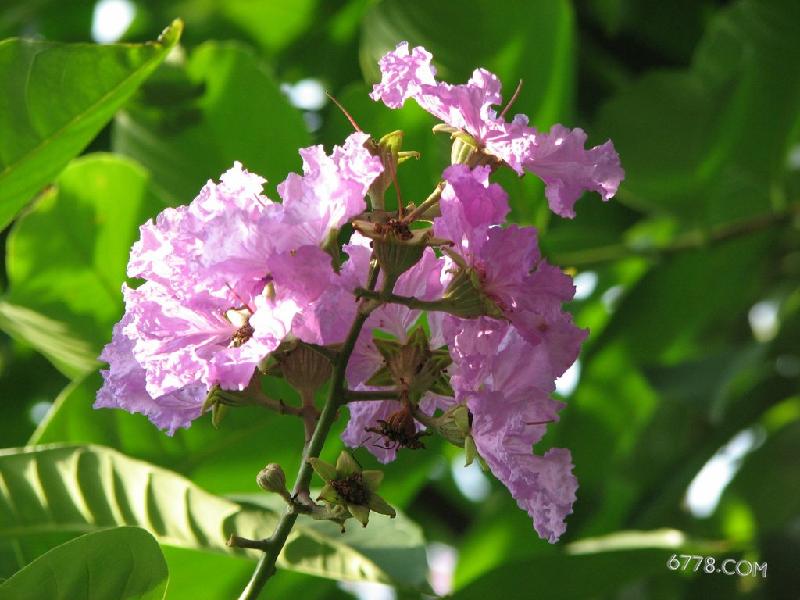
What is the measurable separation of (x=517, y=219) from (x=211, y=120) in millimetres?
436

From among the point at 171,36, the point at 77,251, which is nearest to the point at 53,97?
the point at 171,36

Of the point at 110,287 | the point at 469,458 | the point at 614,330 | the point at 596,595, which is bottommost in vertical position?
the point at 469,458

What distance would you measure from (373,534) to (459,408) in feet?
1.36

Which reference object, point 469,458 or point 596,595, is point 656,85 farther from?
point 469,458

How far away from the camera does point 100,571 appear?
838 millimetres

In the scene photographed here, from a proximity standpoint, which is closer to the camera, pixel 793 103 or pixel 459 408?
pixel 459 408

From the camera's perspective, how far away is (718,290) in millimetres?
1808

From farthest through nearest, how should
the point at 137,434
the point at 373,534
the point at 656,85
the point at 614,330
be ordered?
the point at 614,330
the point at 656,85
the point at 137,434
the point at 373,534

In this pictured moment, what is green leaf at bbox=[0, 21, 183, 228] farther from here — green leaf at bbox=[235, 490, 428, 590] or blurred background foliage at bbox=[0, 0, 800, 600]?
green leaf at bbox=[235, 490, 428, 590]

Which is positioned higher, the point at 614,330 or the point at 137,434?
the point at 614,330

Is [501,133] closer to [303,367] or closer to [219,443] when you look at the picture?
[303,367]

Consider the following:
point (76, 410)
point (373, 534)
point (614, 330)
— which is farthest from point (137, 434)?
point (614, 330)

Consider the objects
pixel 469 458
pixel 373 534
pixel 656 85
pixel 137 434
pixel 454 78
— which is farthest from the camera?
pixel 656 85

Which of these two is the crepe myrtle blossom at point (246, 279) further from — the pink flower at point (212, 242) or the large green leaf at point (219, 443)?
the large green leaf at point (219, 443)
